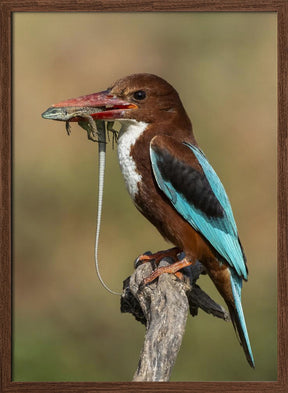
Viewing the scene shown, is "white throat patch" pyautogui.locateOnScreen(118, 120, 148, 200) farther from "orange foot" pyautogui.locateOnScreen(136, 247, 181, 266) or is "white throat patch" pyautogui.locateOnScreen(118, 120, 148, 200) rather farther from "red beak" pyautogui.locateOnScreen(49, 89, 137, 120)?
"orange foot" pyautogui.locateOnScreen(136, 247, 181, 266)

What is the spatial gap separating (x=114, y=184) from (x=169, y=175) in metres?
1.60

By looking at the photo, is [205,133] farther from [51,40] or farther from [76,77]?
[51,40]

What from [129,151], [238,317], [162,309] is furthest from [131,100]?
[238,317]

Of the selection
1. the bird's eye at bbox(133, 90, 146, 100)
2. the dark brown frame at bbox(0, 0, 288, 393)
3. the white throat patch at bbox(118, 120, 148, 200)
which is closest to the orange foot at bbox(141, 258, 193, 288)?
the white throat patch at bbox(118, 120, 148, 200)

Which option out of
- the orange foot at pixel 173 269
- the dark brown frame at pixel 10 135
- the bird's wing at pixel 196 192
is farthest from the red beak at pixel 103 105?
the orange foot at pixel 173 269

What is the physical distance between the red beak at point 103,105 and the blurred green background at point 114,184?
0.30 m

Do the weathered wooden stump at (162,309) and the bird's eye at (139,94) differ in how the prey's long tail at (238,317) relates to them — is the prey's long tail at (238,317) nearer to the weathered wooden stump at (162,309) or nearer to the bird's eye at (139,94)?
the weathered wooden stump at (162,309)

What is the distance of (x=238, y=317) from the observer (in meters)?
4.04

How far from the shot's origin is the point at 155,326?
337 cm

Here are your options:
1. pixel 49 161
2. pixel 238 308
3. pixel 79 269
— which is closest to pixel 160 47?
pixel 49 161

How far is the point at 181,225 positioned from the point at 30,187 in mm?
1720

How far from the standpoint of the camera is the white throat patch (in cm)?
389

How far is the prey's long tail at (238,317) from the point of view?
4000 millimetres

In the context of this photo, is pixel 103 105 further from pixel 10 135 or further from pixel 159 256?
pixel 159 256
